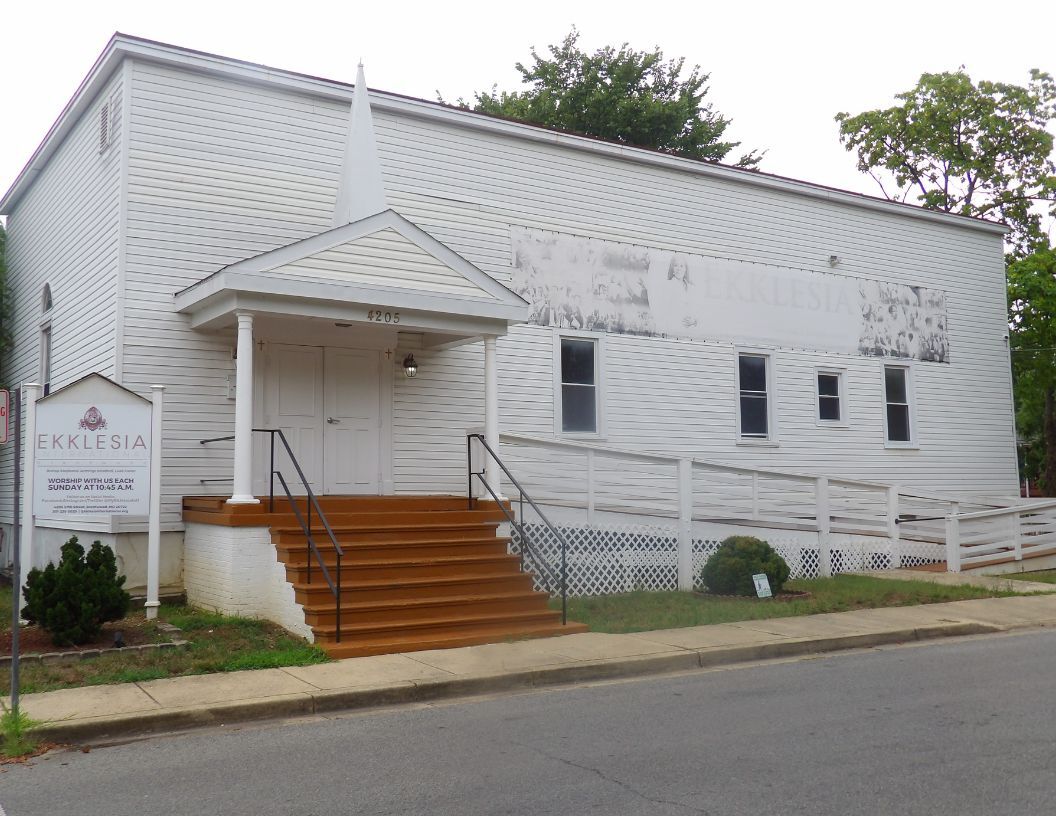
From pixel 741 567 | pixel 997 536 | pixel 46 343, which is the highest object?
pixel 46 343

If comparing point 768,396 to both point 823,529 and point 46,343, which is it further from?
point 46,343

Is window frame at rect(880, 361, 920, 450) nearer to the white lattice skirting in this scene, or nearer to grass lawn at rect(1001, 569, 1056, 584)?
grass lawn at rect(1001, 569, 1056, 584)

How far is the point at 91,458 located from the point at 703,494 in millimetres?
10412

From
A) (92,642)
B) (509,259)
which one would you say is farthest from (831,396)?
(92,642)

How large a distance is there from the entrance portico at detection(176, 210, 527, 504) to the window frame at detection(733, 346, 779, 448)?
19.6ft

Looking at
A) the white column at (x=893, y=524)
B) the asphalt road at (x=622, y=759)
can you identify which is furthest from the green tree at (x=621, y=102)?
the asphalt road at (x=622, y=759)

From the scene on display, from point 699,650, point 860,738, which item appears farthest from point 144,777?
point 699,650

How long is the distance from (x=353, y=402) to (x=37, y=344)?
6.08 meters

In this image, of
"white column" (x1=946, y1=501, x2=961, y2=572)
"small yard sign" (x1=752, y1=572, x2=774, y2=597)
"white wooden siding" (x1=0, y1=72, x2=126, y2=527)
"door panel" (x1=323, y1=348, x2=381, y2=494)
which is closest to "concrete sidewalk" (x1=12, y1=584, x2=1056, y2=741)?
"small yard sign" (x1=752, y1=572, x2=774, y2=597)

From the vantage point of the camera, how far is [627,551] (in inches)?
562

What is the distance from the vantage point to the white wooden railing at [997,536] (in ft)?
56.1

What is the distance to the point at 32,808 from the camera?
5762mm

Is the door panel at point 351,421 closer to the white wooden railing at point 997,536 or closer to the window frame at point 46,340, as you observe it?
the window frame at point 46,340

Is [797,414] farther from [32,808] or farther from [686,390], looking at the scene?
[32,808]
